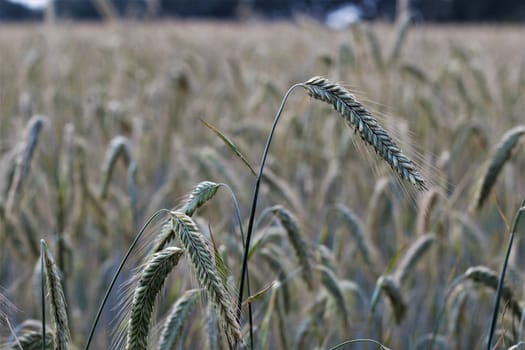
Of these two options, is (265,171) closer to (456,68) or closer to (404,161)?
(404,161)

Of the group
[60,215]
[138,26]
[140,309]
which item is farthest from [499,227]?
[138,26]

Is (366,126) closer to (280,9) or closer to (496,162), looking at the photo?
(496,162)

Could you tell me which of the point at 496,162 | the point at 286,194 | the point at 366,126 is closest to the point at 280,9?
the point at 286,194

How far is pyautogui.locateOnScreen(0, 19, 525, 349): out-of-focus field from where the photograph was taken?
205 centimetres

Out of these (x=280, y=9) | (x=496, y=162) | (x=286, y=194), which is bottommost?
(x=286, y=194)

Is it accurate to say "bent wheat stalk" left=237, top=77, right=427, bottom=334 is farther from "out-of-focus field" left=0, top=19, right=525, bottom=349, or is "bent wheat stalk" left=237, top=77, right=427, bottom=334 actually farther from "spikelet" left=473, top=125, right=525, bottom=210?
"spikelet" left=473, top=125, right=525, bottom=210

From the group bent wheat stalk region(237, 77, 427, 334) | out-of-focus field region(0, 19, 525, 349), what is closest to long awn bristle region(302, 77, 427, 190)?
bent wheat stalk region(237, 77, 427, 334)

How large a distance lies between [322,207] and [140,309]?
1814 mm

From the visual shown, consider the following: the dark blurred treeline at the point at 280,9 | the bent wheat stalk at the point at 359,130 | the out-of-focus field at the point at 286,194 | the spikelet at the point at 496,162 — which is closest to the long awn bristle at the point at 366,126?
the bent wheat stalk at the point at 359,130

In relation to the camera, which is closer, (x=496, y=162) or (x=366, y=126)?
(x=366, y=126)

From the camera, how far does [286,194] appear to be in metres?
2.32

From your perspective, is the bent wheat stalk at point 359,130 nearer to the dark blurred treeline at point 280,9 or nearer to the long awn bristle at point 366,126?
the long awn bristle at point 366,126

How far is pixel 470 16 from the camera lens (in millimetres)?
30672

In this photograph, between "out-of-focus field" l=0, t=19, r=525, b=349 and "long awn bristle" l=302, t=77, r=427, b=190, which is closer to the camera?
"long awn bristle" l=302, t=77, r=427, b=190
